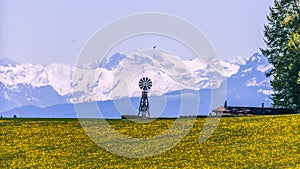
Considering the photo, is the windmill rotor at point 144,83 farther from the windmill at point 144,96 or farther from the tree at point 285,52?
the tree at point 285,52

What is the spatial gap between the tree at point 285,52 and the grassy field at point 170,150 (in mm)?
19542

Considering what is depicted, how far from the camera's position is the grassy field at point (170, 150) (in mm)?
71625

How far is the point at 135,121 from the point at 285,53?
104 feet

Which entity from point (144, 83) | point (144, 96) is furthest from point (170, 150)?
point (144, 83)

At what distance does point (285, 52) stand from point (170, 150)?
45408 mm

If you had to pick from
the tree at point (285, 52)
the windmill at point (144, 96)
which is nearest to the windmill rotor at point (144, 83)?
the windmill at point (144, 96)

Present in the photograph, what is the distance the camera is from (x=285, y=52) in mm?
117562

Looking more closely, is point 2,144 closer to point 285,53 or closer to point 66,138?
point 66,138

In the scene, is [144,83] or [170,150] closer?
[170,150]

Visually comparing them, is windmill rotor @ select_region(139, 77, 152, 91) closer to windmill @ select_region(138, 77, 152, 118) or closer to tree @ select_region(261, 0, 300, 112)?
windmill @ select_region(138, 77, 152, 118)

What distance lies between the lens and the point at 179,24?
69812mm

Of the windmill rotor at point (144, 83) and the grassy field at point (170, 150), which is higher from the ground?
the windmill rotor at point (144, 83)

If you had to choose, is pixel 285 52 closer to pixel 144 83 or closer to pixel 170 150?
pixel 144 83

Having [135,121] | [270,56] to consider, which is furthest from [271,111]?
[135,121]
